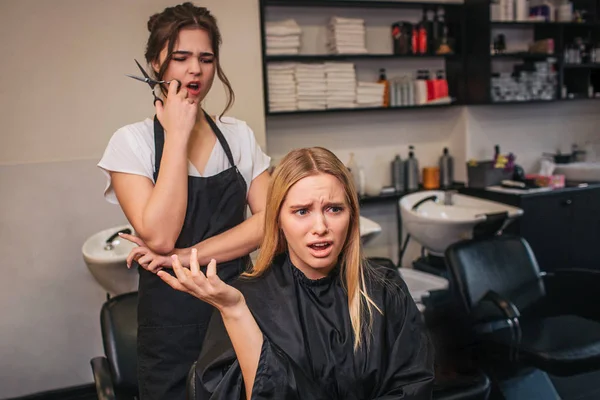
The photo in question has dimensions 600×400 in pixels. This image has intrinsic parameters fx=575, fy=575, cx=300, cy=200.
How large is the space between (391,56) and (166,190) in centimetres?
266

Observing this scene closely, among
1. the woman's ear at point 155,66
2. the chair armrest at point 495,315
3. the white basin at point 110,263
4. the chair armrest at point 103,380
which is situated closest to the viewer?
the woman's ear at point 155,66

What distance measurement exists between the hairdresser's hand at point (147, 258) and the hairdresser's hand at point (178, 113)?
27 centimetres

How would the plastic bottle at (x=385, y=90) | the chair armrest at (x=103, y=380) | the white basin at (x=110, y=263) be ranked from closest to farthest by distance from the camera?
the chair armrest at (x=103, y=380)
the white basin at (x=110, y=263)
the plastic bottle at (x=385, y=90)

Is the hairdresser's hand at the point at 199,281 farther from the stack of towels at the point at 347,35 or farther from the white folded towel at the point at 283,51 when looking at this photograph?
the stack of towels at the point at 347,35

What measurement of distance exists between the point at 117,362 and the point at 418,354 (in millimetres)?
1009

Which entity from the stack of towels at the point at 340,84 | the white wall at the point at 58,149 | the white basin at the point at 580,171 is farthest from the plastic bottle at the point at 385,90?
the white basin at the point at 580,171

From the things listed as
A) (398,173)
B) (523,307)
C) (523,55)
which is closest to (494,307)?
(523,307)

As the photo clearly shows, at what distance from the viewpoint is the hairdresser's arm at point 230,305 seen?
0.99m

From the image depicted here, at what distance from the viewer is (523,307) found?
2.61 m

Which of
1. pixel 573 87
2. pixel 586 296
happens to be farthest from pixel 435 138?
pixel 586 296

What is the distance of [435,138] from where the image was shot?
160 inches

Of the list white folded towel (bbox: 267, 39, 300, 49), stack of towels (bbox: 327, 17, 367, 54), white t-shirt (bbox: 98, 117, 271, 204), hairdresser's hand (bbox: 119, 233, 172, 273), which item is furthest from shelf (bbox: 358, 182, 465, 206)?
hairdresser's hand (bbox: 119, 233, 172, 273)

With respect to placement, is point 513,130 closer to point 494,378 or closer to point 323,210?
point 494,378

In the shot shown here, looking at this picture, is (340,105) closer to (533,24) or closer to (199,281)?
(533,24)
